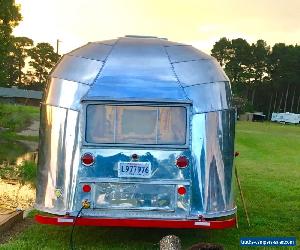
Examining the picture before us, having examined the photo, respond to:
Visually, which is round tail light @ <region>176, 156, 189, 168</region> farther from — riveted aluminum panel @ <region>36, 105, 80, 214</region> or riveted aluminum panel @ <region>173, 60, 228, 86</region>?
riveted aluminum panel @ <region>36, 105, 80, 214</region>

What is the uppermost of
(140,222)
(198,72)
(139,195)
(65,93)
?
(198,72)

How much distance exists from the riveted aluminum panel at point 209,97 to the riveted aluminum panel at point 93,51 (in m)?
1.19

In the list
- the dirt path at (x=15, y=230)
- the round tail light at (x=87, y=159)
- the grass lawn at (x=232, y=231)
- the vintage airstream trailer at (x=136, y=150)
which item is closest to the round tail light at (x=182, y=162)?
the vintage airstream trailer at (x=136, y=150)

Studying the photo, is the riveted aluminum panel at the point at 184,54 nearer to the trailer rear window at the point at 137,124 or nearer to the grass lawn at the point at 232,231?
the trailer rear window at the point at 137,124

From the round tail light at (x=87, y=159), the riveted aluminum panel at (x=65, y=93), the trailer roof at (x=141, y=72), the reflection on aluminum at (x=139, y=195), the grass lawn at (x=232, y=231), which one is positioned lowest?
the grass lawn at (x=232, y=231)

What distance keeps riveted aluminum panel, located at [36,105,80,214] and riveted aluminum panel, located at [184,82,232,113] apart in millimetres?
1452

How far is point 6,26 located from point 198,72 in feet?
41.2

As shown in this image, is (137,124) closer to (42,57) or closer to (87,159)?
(87,159)

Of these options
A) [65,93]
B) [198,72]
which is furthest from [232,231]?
[65,93]

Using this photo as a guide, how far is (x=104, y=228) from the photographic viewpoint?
929 cm

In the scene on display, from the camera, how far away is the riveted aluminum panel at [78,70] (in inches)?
299

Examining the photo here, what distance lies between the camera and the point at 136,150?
7.37m

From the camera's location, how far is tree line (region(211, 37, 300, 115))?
351 feet

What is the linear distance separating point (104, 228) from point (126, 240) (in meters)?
0.83
